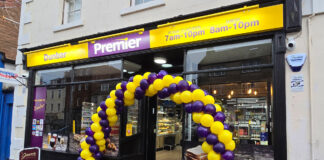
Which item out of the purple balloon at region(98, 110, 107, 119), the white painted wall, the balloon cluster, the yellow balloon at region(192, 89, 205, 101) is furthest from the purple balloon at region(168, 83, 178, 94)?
the white painted wall

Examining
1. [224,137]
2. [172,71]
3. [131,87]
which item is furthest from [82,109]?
[224,137]

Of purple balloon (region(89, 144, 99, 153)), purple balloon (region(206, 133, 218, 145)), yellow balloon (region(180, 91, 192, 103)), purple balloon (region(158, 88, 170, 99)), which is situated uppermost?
purple balloon (region(158, 88, 170, 99))

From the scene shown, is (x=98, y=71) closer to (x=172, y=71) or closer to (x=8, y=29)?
(x=172, y=71)

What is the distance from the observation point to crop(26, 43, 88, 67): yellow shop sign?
7613 millimetres

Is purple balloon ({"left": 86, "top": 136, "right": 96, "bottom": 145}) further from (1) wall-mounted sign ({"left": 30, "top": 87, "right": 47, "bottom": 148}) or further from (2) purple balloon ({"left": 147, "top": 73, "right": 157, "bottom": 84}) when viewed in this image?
(1) wall-mounted sign ({"left": 30, "top": 87, "right": 47, "bottom": 148})

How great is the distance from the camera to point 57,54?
8.12 m

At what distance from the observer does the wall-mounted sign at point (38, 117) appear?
8.45m

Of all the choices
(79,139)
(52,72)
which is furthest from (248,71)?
(52,72)

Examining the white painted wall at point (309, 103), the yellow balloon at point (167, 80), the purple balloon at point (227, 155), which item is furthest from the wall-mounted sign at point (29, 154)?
the white painted wall at point (309, 103)

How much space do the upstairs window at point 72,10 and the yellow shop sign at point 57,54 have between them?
3.62ft

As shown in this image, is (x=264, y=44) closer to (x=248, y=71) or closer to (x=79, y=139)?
(x=248, y=71)

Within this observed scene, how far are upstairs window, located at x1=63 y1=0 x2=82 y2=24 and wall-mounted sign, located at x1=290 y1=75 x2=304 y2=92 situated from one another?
653 cm

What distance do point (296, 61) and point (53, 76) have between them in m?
7.04

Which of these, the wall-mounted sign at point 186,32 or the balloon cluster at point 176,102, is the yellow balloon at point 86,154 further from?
the wall-mounted sign at point 186,32
